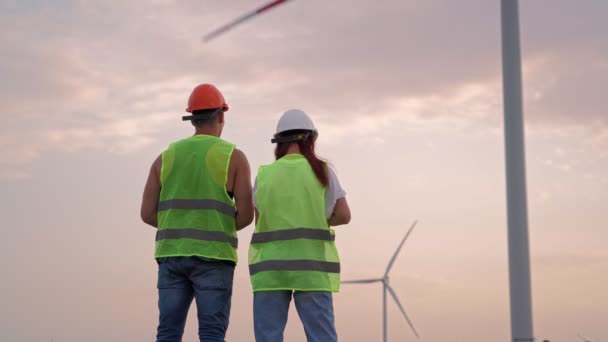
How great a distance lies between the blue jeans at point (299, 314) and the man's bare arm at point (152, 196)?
5.50ft

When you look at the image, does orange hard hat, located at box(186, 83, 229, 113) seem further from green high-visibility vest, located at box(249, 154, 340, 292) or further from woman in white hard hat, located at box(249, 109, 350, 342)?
green high-visibility vest, located at box(249, 154, 340, 292)

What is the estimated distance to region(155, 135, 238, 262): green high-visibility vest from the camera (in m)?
10.6

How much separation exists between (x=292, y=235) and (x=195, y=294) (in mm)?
1267

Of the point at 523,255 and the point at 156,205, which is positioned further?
the point at 156,205

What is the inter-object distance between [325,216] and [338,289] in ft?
2.61

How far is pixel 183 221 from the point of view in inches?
423

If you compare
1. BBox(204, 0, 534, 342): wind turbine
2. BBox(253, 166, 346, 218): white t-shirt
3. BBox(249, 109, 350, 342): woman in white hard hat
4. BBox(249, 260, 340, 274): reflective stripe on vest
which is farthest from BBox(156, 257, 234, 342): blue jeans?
BBox(204, 0, 534, 342): wind turbine

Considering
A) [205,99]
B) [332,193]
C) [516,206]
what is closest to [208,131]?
[205,99]

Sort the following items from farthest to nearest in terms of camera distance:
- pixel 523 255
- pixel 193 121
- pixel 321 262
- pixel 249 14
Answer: pixel 249 14 → pixel 193 121 → pixel 321 262 → pixel 523 255


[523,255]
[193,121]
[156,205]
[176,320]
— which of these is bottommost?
[176,320]

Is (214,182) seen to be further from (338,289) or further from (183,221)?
(338,289)

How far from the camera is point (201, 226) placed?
10.6 metres

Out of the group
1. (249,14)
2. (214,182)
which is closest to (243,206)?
(214,182)

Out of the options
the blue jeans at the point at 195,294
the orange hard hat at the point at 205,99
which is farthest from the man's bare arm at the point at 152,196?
the orange hard hat at the point at 205,99
